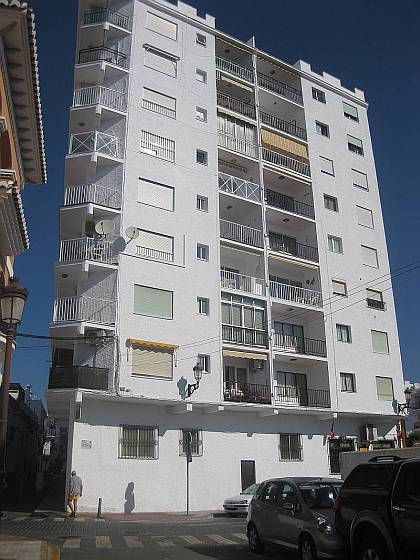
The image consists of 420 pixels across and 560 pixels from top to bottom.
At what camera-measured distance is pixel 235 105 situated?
3394 cm

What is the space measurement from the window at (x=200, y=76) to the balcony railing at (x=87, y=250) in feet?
42.7

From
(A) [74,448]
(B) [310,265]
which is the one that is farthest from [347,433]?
(A) [74,448]

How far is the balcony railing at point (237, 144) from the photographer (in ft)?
105

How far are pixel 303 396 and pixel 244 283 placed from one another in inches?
279

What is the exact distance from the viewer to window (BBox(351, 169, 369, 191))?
36844 millimetres

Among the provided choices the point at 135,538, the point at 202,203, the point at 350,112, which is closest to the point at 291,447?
the point at 202,203

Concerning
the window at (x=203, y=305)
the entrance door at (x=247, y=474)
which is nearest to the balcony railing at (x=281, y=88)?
the window at (x=203, y=305)

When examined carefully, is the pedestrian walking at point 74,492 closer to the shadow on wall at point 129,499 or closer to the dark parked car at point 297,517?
the shadow on wall at point 129,499

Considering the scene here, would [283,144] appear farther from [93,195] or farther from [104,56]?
[93,195]

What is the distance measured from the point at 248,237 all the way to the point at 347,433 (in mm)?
12280

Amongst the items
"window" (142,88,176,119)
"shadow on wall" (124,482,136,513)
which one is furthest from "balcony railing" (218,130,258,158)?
"shadow on wall" (124,482,136,513)

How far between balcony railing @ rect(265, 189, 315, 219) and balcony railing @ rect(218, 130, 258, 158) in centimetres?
266

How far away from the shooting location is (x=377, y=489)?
8.13 meters

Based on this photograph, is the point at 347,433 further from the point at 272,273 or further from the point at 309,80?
the point at 309,80
